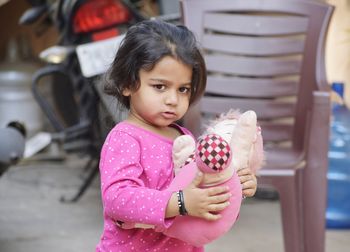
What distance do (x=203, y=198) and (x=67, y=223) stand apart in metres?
2.23

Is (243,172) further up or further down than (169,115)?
further down

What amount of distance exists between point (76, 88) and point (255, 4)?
115cm

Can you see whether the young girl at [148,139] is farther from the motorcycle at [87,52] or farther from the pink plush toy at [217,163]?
the motorcycle at [87,52]

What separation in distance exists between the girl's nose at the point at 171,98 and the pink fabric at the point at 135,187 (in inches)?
3.8

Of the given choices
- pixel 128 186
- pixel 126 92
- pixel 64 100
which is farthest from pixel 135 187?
pixel 64 100

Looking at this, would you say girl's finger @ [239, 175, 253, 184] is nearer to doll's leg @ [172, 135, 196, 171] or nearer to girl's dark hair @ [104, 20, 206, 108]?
doll's leg @ [172, 135, 196, 171]

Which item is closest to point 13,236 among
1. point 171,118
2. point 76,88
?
point 76,88

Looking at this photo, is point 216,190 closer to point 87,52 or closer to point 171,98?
point 171,98

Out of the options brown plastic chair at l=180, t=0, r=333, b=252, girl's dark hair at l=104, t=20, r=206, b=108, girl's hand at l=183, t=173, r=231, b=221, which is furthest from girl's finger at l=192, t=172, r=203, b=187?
brown plastic chair at l=180, t=0, r=333, b=252

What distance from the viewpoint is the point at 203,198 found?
1252 mm

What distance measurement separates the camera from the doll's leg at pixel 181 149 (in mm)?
1398

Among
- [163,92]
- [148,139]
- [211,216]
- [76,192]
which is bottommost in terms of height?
[76,192]

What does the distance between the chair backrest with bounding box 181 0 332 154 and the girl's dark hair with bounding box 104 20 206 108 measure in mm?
1282

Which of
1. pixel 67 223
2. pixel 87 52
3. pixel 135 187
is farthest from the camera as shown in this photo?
pixel 67 223
